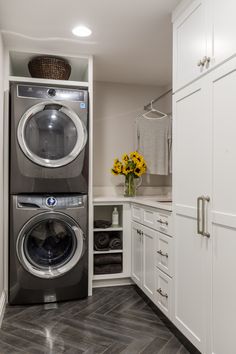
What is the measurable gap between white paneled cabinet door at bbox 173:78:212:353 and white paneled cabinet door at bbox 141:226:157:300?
1.45 ft

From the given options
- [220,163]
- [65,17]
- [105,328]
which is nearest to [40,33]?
[65,17]

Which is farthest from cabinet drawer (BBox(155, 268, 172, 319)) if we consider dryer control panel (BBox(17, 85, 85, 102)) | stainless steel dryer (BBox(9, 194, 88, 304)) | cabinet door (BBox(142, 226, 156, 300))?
dryer control panel (BBox(17, 85, 85, 102))

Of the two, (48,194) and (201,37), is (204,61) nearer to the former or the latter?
(201,37)

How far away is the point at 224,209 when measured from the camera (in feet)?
4.96

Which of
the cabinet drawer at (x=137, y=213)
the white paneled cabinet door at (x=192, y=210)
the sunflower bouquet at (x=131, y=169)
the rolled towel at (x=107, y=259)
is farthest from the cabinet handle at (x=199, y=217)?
the sunflower bouquet at (x=131, y=169)

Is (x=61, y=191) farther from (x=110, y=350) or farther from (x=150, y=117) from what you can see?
(x=150, y=117)

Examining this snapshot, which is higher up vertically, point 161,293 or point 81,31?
point 81,31

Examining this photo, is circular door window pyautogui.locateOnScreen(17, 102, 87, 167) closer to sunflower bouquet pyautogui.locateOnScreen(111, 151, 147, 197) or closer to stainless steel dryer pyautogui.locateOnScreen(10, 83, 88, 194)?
stainless steel dryer pyautogui.locateOnScreen(10, 83, 88, 194)

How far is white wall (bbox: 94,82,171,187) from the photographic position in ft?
12.1

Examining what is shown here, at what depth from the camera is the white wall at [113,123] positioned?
370 centimetres

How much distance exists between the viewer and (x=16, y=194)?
2.67 meters

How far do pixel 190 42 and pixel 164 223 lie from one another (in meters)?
1.28

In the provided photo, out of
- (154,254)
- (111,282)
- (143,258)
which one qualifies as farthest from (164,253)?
(111,282)

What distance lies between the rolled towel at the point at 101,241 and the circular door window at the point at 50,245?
0.31m
